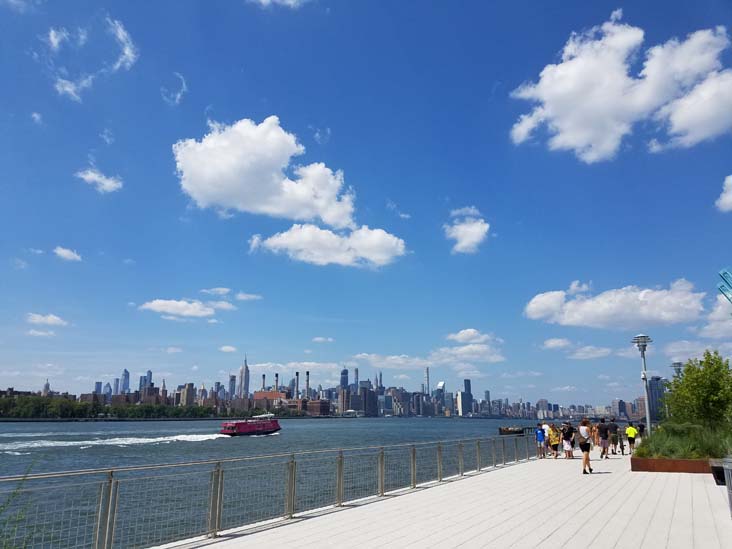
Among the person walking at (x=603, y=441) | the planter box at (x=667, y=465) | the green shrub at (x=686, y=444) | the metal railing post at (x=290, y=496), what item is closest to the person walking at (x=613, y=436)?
the person walking at (x=603, y=441)

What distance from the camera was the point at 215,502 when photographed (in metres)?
8.62

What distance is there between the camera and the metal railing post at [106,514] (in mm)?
6961

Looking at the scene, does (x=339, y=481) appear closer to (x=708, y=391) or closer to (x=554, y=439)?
(x=554, y=439)

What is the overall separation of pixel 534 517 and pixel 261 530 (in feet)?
16.2

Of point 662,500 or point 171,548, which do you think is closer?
point 171,548

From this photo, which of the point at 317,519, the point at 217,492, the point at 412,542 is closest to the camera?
the point at 412,542

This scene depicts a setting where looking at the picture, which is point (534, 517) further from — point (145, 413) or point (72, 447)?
point (145, 413)

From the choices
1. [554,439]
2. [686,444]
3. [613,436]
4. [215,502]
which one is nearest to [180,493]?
[215,502]

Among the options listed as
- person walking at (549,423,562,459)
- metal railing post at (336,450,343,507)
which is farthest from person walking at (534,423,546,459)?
metal railing post at (336,450,343,507)

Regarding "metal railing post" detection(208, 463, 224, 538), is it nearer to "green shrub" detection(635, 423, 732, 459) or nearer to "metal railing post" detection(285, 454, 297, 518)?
"metal railing post" detection(285, 454, 297, 518)

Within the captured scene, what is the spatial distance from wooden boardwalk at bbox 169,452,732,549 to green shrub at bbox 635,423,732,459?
2.53m

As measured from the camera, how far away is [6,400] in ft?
503

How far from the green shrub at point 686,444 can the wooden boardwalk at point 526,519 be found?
99.8 inches

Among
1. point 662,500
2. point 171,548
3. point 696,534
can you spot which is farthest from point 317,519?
point 662,500
